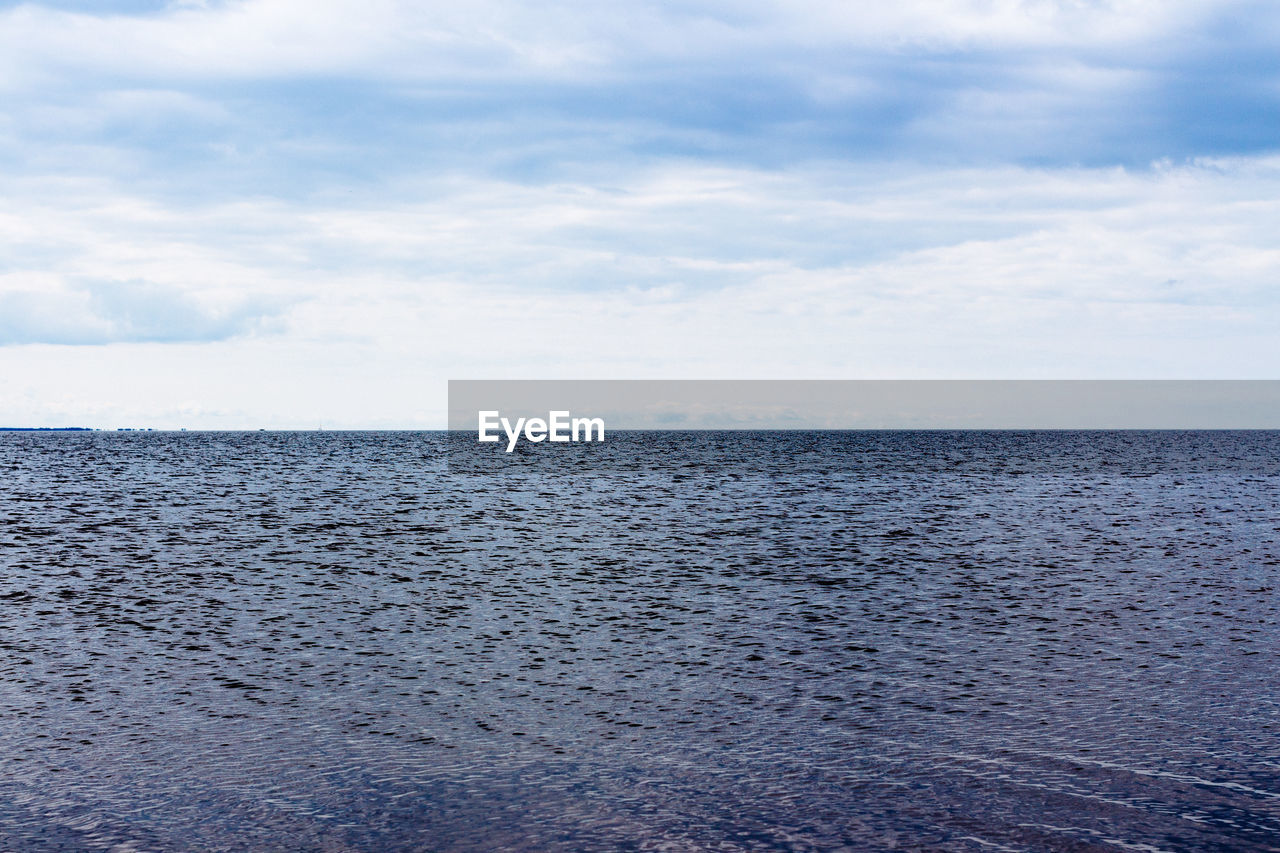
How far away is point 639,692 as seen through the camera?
2327 centimetres

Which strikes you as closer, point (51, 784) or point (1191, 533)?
point (51, 784)

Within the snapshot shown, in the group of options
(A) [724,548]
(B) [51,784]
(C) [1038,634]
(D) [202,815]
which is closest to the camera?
(D) [202,815]

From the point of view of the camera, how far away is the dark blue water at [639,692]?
1560 cm

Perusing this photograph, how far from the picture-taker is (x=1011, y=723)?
20531 mm

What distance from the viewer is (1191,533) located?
57.4m

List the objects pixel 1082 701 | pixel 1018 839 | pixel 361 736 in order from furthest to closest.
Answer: pixel 1082 701 → pixel 361 736 → pixel 1018 839

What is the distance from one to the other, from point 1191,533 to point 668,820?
52454 millimetres

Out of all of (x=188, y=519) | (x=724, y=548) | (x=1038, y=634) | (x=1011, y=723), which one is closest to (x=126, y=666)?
(x=1011, y=723)

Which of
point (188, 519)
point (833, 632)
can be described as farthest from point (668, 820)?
point (188, 519)

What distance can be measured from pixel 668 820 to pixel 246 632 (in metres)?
18.8

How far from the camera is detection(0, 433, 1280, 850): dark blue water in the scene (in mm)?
15602

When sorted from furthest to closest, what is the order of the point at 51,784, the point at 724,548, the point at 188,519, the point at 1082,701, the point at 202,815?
the point at 188,519
the point at 724,548
the point at 1082,701
the point at 51,784
the point at 202,815

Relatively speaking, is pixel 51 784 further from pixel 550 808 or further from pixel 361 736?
pixel 550 808

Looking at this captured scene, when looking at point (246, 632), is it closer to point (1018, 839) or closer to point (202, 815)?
point (202, 815)
